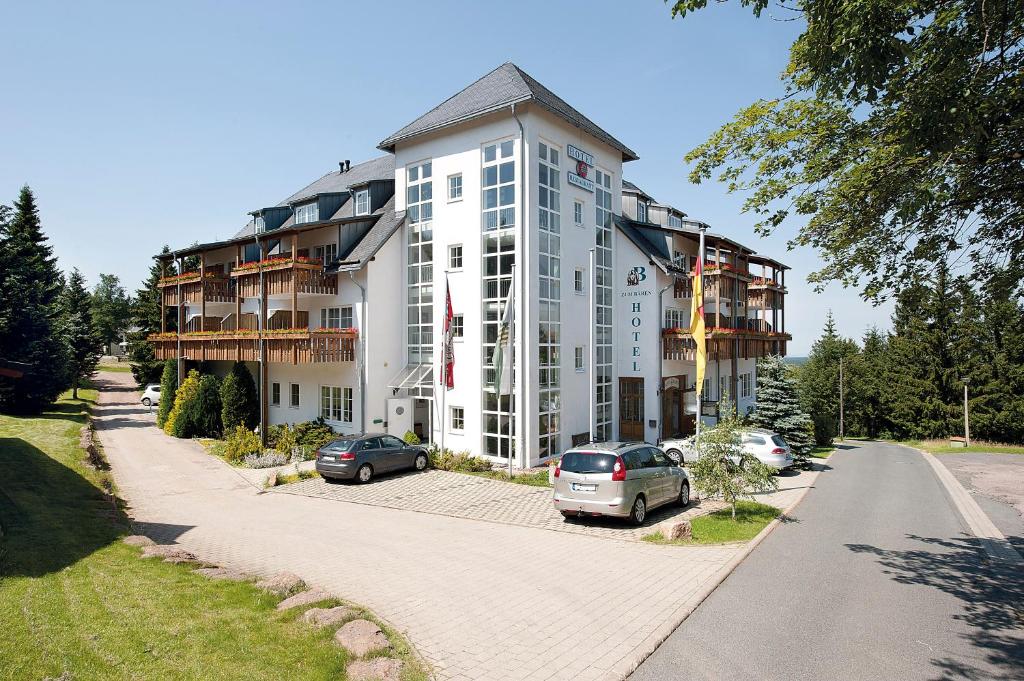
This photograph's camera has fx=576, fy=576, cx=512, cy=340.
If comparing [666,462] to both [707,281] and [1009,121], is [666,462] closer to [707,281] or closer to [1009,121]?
[1009,121]

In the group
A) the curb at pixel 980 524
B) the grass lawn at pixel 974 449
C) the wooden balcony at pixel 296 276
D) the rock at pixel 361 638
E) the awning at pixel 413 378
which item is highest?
the wooden balcony at pixel 296 276

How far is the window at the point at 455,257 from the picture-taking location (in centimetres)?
2336

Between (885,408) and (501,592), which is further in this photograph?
(885,408)

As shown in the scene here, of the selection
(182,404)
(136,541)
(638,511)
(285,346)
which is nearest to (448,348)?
(285,346)

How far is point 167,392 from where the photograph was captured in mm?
34031

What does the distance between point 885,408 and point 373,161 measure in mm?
44113

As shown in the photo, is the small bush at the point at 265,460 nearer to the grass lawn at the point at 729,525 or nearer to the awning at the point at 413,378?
the awning at the point at 413,378

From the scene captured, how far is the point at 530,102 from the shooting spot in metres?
20.9

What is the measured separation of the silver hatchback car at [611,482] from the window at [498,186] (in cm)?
1089

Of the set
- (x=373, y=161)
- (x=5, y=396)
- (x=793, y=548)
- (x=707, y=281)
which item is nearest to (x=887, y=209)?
(x=793, y=548)

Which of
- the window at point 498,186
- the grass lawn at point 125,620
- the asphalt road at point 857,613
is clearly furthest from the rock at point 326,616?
the window at point 498,186

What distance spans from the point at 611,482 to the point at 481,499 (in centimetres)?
515

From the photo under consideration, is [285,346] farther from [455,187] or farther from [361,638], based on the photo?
[361,638]

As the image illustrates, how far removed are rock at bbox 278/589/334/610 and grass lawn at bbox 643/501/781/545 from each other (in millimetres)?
6768
